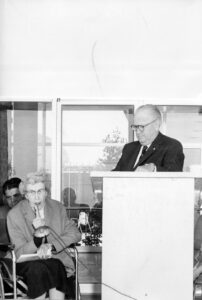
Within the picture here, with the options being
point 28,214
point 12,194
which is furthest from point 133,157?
point 12,194

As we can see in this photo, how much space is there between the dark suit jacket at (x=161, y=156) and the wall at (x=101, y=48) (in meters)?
2.09

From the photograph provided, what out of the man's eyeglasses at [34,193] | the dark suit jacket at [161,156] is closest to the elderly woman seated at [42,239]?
the man's eyeglasses at [34,193]

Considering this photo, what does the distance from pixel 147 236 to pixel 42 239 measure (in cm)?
134

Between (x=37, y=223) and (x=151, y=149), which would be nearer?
(x=151, y=149)

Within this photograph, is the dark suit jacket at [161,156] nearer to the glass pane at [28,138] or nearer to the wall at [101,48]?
the wall at [101,48]

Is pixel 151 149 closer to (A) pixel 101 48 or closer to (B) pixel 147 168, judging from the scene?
(B) pixel 147 168

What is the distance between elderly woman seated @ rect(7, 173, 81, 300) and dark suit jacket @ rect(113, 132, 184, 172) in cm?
80

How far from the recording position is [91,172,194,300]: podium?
3197 millimetres

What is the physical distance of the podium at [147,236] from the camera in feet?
10.5

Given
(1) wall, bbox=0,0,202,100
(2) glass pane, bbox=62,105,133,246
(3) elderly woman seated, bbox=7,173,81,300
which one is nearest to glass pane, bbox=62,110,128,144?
(2) glass pane, bbox=62,105,133,246

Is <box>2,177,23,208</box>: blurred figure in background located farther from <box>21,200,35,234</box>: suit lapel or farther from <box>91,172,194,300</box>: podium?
<box>91,172,194,300</box>: podium

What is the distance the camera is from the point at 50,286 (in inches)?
167

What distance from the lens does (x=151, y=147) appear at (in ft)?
12.7

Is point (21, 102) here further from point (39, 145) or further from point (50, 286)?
point (50, 286)
